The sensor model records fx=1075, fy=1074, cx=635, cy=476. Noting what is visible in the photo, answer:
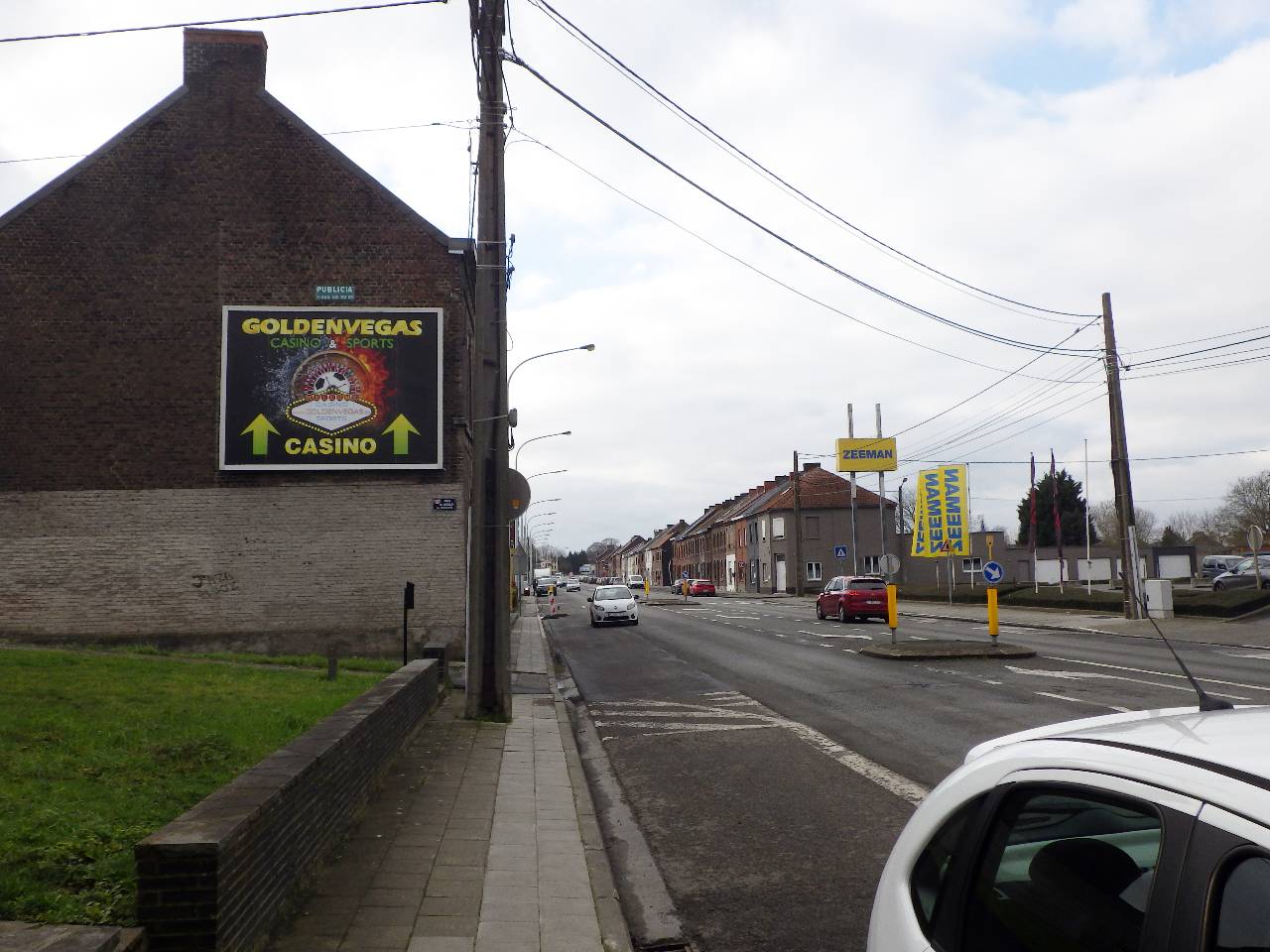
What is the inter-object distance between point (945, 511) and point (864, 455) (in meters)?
13.1

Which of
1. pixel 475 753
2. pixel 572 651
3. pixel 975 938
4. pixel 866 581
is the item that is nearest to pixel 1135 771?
pixel 975 938

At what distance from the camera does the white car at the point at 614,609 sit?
35.6 metres

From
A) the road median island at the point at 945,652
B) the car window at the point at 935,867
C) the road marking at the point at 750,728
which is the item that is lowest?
the road marking at the point at 750,728

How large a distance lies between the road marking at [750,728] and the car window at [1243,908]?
261 inches

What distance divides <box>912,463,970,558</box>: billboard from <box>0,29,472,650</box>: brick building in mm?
28211

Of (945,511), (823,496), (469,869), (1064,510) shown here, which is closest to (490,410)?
(469,869)

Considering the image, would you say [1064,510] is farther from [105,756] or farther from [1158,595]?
[105,756]

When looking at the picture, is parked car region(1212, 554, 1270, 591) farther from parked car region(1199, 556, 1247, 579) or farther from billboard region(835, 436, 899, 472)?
billboard region(835, 436, 899, 472)

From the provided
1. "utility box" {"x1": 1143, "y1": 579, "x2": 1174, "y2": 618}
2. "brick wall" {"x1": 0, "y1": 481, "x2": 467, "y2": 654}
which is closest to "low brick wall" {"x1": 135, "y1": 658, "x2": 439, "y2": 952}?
"brick wall" {"x1": 0, "y1": 481, "x2": 467, "y2": 654}

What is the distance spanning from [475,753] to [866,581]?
25.4m

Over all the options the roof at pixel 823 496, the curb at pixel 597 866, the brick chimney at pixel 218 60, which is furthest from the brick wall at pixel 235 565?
the roof at pixel 823 496

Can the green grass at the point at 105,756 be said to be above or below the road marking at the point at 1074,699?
above

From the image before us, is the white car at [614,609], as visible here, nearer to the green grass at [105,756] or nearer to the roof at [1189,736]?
the green grass at [105,756]

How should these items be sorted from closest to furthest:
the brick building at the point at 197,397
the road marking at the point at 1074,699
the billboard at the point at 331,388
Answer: the road marking at the point at 1074,699, the brick building at the point at 197,397, the billboard at the point at 331,388
